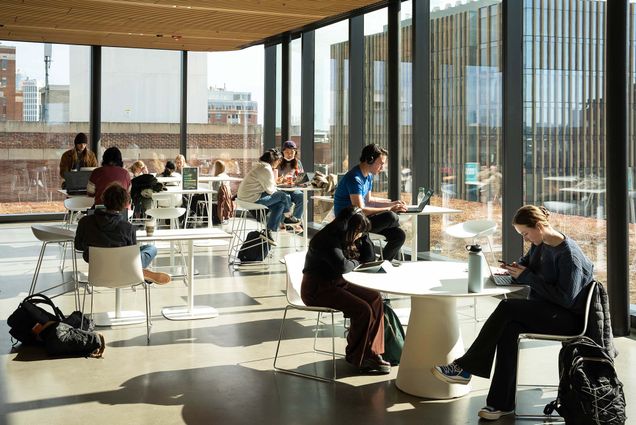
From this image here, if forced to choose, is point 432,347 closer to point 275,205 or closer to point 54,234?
point 54,234

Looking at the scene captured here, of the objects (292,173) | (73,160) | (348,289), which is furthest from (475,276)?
(73,160)

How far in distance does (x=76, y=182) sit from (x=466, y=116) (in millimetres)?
5216

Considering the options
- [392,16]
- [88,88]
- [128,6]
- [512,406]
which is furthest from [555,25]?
[88,88]

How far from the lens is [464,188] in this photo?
8.88 metres

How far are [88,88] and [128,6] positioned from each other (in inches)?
219

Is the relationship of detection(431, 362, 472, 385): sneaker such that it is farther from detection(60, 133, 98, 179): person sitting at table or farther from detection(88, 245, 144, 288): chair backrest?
detection(60, 133, 98, 179): person sitting at table

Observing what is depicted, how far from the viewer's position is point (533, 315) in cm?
448

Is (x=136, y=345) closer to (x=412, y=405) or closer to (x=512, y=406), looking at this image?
(x=412, y=405)

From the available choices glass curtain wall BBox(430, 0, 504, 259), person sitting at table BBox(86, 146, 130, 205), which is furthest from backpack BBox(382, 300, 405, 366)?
person sitting at table BBox(86, 146, 130, 205)

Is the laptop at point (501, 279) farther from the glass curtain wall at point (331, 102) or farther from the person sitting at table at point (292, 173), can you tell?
the glass curtain wall at point (331, 102)

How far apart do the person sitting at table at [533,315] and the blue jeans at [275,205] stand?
18.6 ft

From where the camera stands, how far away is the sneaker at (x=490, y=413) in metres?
4.43

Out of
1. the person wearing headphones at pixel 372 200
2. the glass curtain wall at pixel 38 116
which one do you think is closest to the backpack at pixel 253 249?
the person wearing headphones at pixel 372 200

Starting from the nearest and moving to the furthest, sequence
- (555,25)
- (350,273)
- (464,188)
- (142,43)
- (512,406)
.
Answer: (512,406) → (350,273) → (555,25) → (464,188) → (142,43)
